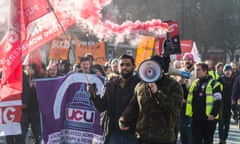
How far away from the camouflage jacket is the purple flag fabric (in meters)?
1.69

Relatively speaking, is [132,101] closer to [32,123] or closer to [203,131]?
[203,131]

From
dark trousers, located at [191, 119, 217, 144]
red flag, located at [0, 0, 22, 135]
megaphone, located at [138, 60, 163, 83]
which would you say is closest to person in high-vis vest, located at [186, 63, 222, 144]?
dark trousers, located at [191, 119, 217, 144]

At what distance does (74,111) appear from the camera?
6109 mm

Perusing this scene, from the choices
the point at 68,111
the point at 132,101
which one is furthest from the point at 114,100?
the point at 68,111

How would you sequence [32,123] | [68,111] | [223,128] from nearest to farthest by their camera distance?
[68,111] < [32,123] < [223,128]

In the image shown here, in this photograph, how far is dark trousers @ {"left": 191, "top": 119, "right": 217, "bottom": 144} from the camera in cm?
707

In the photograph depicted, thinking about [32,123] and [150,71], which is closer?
[150,71]

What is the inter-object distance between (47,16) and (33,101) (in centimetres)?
237

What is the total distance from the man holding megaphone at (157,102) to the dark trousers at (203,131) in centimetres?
267

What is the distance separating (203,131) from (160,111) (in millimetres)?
2951

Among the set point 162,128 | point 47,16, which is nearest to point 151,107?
point 162,128

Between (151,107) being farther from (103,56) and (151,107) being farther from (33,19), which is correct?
(103,56)

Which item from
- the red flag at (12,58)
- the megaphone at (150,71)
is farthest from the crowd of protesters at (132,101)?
the red flag at (12,58)

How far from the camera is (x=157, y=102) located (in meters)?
4.35
